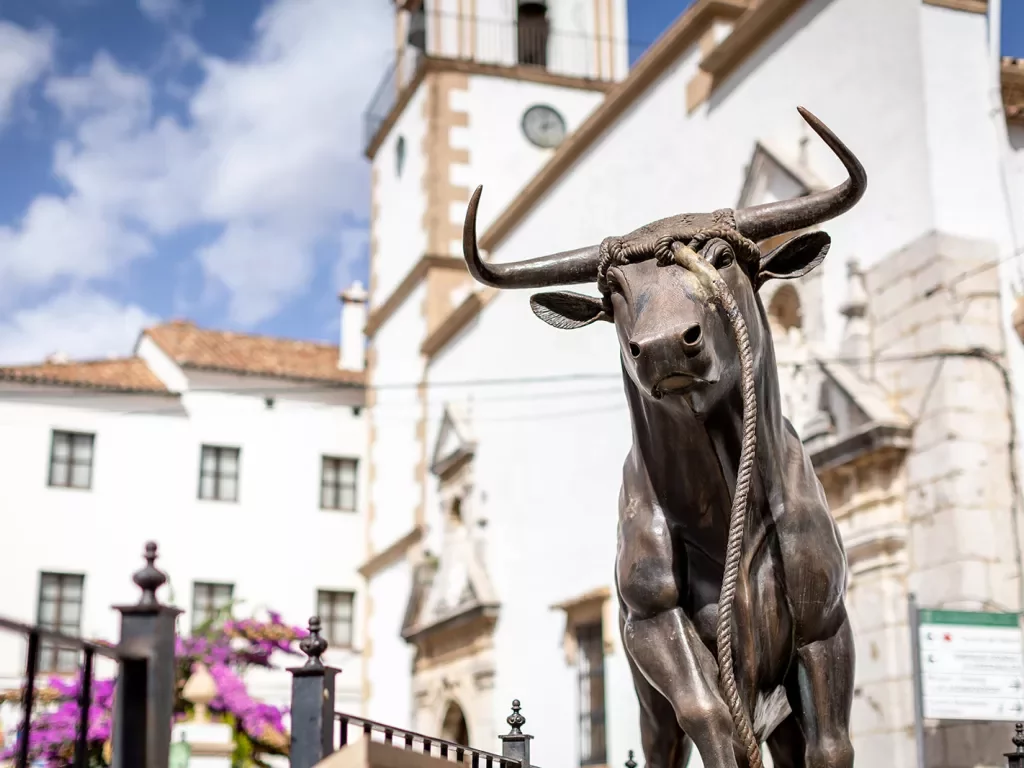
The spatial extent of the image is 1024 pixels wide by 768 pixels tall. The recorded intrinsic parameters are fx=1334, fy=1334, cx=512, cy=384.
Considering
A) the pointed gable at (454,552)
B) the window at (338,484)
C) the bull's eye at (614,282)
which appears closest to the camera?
the bull's eye at (614,282)

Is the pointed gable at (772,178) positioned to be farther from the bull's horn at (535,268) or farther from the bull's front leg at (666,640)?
the bull's front leg at (666,640)

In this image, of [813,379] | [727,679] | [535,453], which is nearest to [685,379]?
[727,679]

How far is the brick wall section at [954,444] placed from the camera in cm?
853

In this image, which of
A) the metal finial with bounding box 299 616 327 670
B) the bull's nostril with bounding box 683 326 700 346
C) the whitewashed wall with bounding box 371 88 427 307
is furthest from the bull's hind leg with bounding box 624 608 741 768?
the whitewashed wall with bounding box 371 88 427 307

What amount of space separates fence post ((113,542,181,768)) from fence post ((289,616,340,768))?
1.03 metres

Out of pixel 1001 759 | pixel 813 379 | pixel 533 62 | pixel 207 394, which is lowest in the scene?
pixel 1001 759

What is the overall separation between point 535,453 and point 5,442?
11.6 metres

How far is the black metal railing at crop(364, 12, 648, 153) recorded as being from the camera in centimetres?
2119

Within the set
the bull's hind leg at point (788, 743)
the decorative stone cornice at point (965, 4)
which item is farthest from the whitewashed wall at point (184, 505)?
the bull's hind leg at point (788, 743)

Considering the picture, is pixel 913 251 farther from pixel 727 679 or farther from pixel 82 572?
pixel 82 572

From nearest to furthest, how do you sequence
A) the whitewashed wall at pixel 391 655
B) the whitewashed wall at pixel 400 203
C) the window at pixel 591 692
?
1. the window at pixel 591 692
2. the whitewashed wall at pixel 391 655
3. the whitewashed wall at pixel 400 203

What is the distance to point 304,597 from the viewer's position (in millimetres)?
24516

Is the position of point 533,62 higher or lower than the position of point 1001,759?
higher

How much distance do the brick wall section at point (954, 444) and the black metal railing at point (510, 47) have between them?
41.6 ft
